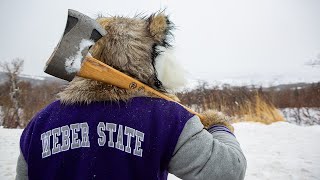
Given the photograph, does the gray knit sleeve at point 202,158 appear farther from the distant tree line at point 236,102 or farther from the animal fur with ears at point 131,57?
the distant tree line at point 236,102

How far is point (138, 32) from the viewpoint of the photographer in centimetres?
108

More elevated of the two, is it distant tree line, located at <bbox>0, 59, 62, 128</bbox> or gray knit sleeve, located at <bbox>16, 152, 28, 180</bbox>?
gray knit sleeve, located at <bbox>16, 152, 28, 180</bbox>

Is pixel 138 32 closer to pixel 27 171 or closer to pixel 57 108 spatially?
A: pixel 57 108

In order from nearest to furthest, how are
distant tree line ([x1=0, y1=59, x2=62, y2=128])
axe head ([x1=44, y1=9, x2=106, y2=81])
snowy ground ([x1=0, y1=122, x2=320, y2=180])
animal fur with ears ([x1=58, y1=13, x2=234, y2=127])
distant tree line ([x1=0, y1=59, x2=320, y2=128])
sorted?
axe head ([x1=44, y1=9, x2=106, y2=81]) → animal fur with ears ([x1=58, y1=13, x2=234, y2=127]) → snowy ground ([x1=0, y1=122, x2=320, y2=180]) → distant tree line ([x1=0, y1=59, x2=320, y2=128]) → distant tree line ([x1=0, y1=59, x2=62, y2=128])

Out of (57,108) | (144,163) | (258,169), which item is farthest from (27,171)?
(258,169)

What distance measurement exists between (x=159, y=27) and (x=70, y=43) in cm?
37

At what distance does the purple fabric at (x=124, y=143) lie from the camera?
3.22 feet

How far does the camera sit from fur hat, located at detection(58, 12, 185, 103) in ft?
3.39

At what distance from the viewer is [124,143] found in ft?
3.25

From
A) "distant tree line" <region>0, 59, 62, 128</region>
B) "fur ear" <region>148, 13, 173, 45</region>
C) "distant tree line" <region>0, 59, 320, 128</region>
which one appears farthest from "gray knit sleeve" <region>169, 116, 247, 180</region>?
"distant tree line" <region>0, 59, 62, 128</region>

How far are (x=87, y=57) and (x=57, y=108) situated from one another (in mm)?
281

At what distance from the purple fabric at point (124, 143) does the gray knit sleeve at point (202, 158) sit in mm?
31

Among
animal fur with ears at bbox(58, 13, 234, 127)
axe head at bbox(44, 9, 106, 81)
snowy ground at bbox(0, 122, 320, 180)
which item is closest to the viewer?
axe head at bbox(44, 9, 106, 81)

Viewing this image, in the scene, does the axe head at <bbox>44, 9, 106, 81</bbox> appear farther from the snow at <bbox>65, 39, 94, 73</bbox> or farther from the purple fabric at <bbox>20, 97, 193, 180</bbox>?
the purple fabric at <bbox>20, 97, 193, 180</bbox>
